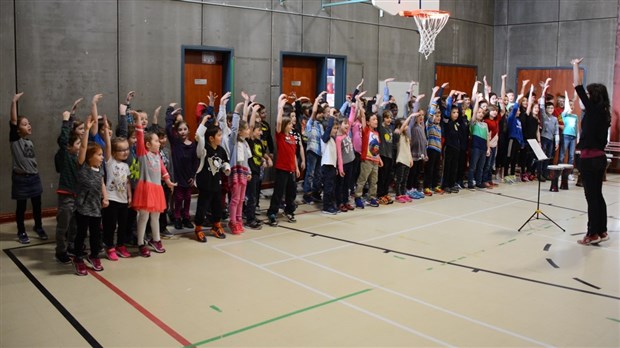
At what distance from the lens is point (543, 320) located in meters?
4.96

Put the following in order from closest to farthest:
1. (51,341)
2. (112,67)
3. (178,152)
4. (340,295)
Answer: (51,341)
(340,295)
(178,152)
(112,67)

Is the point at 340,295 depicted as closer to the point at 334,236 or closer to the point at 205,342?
the point at 205,342

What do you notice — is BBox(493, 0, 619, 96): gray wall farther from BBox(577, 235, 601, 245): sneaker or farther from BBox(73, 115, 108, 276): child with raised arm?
BBox(73, 115, 108, 276): child with raised arm

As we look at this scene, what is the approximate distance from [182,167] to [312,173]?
2678 mm

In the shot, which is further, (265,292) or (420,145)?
(420,145)

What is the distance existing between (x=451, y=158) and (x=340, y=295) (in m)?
6.06

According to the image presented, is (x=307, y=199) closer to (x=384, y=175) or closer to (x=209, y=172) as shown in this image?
(x=384, y=175)

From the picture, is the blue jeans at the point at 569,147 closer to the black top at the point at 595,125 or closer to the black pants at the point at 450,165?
the black pants at the point at 450,165

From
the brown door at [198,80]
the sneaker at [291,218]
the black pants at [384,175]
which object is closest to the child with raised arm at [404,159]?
the black pants at [384,175]

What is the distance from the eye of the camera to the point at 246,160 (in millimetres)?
7711

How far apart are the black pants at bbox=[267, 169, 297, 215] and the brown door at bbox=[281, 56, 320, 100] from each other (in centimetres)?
366

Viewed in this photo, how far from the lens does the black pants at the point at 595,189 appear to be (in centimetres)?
717

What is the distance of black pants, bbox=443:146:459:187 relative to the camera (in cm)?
1081

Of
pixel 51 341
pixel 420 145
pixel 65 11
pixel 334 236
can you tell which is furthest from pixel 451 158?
pixel 51 341
